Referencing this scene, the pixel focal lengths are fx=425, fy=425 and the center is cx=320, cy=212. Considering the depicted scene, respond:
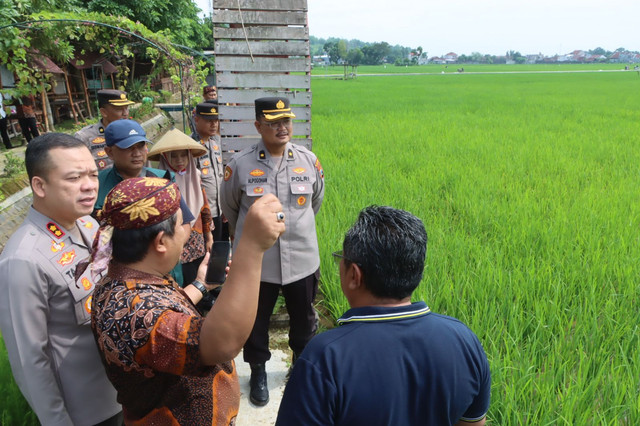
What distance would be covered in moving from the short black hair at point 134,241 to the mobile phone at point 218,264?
52cm

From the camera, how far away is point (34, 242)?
132 centimetres

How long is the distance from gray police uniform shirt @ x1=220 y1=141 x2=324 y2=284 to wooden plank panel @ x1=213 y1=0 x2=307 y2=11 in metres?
1.52

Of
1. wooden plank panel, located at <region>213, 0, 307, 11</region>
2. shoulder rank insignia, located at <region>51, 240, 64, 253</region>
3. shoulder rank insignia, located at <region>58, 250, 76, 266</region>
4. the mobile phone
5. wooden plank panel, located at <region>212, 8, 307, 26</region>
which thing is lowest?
the mobile phone

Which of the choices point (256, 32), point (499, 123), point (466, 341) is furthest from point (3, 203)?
point (499, 123)

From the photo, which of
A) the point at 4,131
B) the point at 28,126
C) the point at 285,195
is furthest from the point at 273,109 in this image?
the point at 28,126

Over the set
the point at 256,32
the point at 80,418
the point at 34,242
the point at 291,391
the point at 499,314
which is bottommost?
the point at 499,314

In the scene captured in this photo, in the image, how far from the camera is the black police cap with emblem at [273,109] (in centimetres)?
220

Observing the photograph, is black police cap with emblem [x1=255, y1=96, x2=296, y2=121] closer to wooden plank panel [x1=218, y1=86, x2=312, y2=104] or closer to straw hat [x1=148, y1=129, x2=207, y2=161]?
straw hat [x1=148, y1=129, x2=207, y2=161]

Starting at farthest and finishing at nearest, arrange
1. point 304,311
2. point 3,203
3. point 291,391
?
1. point 3,203
2. point 304,311
3. point 291,391

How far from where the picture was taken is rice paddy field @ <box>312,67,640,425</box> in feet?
6.46

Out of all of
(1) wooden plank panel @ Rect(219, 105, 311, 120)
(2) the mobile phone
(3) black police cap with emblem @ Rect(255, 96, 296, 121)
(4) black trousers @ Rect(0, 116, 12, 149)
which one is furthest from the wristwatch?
(4) black trousers @ Rect(0, 116, 12, 149)

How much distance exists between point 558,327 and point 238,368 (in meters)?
1.90

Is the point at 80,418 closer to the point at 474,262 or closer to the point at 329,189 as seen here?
the point at 474,262

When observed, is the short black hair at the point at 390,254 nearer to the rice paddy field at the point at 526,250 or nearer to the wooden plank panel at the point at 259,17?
the rice paddy field at the point at 526,250
